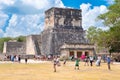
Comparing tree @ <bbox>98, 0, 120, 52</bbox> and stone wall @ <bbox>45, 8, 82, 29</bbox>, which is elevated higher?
stone wall @ <bbox>45, 8, 82, 29</bbox>

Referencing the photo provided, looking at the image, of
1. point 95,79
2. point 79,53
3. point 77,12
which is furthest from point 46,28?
point 95,79

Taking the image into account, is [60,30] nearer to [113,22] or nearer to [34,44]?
[34,44]

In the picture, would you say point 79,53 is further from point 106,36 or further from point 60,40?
point 106,36

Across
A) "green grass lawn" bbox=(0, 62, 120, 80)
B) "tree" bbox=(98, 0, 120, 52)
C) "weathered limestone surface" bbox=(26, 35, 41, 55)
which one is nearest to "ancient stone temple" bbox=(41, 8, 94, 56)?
"weathered limestone surface" bbox=(26, 35, 41, 55)

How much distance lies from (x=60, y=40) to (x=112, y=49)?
45.4 feet

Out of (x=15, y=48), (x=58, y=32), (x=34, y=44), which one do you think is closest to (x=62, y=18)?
(x=58, y=32)

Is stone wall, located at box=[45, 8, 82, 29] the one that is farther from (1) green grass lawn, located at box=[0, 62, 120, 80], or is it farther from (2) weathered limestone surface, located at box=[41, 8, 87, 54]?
(1) green grass lawn, located at box=[0, 62, 120, 80]

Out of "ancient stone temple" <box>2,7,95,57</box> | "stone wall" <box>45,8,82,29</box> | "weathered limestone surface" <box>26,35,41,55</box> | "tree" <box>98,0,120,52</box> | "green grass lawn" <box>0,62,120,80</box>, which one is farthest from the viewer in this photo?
"weathered limestone surface" <box>26,35,41,55</box>

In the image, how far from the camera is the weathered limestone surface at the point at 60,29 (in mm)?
56625

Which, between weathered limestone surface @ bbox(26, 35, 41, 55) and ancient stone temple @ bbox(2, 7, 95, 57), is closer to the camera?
ancient stone temple @ bbox(2, 7, 95, 57)

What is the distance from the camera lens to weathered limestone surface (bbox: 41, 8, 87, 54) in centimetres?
5662

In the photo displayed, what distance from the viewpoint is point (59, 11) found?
58.3 meters

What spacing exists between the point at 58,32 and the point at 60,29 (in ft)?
2.64

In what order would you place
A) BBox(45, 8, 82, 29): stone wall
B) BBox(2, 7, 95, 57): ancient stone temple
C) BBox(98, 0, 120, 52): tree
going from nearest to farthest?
1. BBox(98, 0, 120, 52): tree
2. BBox(2, 7, 95, 57): ancient stone temple
3. BBox(45, 8, 82, 29): stone wall
